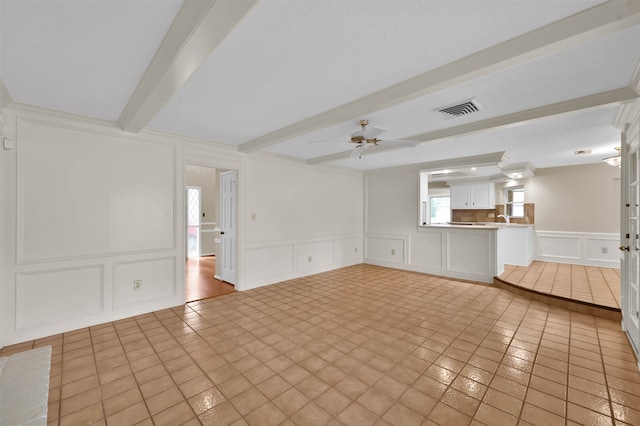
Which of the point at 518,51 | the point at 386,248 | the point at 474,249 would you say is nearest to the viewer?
the point at 518,51

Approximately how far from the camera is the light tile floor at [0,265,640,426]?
1828 mm

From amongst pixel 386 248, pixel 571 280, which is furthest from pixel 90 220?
pixel 571 280

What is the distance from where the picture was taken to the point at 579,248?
20.1ft

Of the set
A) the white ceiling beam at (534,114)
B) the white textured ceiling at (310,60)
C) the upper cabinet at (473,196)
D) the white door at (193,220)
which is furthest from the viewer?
the white door at (193,220)

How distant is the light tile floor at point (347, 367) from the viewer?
183 cm

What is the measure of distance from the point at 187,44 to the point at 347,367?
2681mm

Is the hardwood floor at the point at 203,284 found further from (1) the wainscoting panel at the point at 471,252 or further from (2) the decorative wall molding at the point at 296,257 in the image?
(1) the wainscoting panel at the point at 471,252

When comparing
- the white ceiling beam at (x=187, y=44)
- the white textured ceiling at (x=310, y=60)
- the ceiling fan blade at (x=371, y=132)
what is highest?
the white textured ceiling at (x=310, y=60)

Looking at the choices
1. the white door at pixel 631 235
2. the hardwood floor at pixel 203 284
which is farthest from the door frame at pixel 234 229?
the white door at pixel 631 235

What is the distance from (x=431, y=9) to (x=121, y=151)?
12.1 feet

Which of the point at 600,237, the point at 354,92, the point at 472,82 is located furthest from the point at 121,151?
the point at 600,237

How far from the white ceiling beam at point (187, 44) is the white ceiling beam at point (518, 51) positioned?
1.44 metres

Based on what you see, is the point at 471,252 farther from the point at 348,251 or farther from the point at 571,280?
the point at 348,251

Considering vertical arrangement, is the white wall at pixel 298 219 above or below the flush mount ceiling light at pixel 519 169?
below
